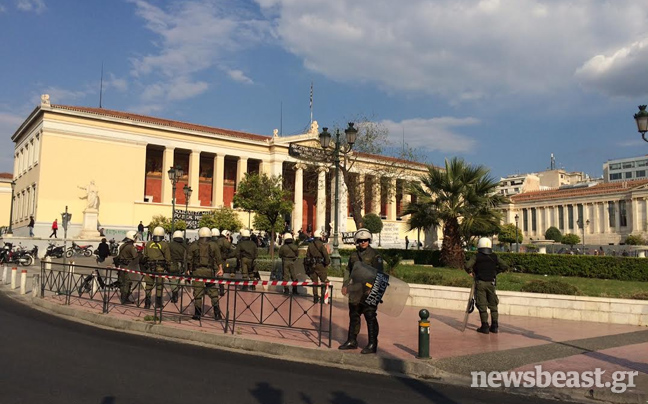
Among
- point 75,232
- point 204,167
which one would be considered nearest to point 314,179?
point 204,167

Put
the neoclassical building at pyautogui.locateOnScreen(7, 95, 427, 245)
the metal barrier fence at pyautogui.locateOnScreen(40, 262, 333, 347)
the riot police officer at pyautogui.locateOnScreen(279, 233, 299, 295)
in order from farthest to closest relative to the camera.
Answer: the neoclassical building at pyautogui.locateOnScreen(7, 95, 427, 245) → the riot police officer at pyautogui.locateOnScreen(279, 233, 299, 295) → the metal barrier fence at pyautogui.locateOnScreen(40, 262, 333, 347)

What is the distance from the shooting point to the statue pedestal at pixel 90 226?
3903 centimetres

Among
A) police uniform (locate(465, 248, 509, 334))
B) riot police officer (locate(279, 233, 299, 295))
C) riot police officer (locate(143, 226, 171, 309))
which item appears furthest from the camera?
riot police officer (locate(279, 233, 299, 295))

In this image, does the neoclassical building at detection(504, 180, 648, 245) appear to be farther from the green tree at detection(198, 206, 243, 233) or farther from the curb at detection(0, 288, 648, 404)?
the curb at detection(0, 288, 648, 404)

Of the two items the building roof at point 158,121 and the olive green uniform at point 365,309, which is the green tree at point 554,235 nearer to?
the building roof at point 158,121

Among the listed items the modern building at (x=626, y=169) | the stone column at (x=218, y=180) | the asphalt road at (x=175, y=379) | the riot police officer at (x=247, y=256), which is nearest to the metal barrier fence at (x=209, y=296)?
the asphalt road at (x=175, y=379)

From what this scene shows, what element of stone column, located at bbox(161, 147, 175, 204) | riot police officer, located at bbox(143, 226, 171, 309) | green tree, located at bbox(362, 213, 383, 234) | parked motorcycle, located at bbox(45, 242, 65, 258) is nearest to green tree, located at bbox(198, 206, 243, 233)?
green tree, located at bbox(362, 213, 383, 234)

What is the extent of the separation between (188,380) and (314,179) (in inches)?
1950

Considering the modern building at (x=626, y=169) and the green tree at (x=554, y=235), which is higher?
the modern building at (x=626, y=169)

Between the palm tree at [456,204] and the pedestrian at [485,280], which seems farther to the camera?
the palm tree at [456,204]

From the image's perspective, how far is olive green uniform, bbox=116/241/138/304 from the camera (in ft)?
38.4

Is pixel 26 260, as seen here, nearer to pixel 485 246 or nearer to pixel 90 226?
pixel 90 226

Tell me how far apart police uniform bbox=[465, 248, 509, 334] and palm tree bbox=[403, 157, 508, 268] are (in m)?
9.68

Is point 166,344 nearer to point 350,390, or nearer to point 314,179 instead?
point 350,390
